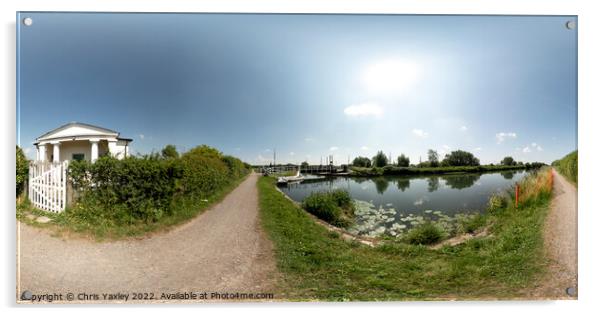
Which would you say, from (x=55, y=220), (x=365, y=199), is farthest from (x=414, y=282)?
(x=55, y=220)

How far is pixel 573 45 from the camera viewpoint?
210 centimetres

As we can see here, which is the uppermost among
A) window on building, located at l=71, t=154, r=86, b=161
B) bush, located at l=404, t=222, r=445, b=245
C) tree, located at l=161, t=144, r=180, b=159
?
tree, located at l=161, t=144, r=180, b=159

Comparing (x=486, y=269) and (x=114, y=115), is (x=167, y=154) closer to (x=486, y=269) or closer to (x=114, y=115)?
(x=114, y=115)

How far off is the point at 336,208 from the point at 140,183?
246 centimetres

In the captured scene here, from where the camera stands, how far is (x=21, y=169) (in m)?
2.09

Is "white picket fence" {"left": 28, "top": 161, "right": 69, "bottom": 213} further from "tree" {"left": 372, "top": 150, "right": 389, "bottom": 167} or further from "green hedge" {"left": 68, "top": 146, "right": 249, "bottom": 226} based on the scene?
"tree" {"left": 372, "top": 150, "right": 389, "bottom": 167}

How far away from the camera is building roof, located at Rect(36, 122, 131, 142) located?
1.98 metres

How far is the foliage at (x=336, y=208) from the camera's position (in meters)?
2.55

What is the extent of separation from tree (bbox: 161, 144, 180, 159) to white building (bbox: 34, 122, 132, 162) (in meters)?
0.33

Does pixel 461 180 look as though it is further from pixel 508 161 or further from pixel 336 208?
pixel 336 208

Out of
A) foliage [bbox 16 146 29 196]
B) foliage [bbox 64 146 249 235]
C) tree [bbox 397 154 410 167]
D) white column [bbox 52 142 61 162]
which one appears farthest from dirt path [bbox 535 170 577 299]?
foliage [bbox 16 146 29 196]

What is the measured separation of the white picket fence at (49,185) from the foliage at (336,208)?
117 inches

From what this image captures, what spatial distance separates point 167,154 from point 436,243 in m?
3.22

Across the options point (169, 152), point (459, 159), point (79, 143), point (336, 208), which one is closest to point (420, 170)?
point (459, 159)
